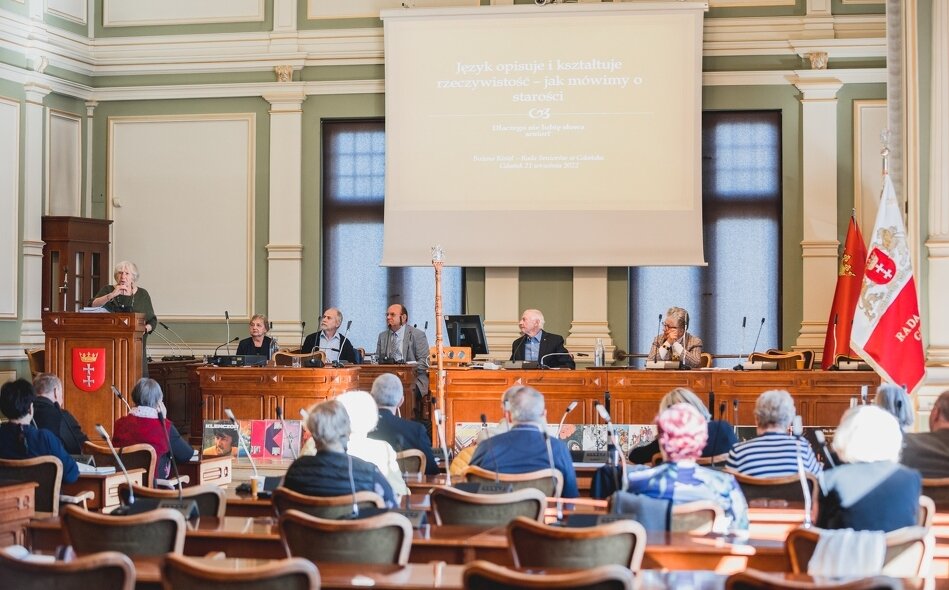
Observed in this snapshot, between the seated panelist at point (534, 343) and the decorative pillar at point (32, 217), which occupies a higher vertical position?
the decorative pillar at point (32, 217)

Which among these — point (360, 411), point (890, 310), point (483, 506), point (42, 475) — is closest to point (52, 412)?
point (42, 475)

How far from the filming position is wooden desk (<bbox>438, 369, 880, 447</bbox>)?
28.6ft

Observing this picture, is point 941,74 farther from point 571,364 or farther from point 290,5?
point 290,5

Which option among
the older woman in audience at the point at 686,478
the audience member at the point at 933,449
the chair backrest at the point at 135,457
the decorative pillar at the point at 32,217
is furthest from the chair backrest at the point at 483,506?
the decorative pillar at the point at 32,217

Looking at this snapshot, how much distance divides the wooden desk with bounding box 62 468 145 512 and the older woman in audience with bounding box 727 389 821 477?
2.91 metres

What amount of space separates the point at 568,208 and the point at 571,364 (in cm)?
215

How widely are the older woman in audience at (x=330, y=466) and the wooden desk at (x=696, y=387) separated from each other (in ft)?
14.9

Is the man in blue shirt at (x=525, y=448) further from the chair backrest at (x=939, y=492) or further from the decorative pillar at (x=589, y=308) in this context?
the decorative pillar at (x=589, y=308)

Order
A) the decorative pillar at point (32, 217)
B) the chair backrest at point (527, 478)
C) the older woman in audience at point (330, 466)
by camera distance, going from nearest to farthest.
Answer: the older woman in audience at point (330, 466)
the chair backrest at point (527, 478)
the decorative pillar at point (32, 217)

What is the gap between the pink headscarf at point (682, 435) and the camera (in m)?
4.04

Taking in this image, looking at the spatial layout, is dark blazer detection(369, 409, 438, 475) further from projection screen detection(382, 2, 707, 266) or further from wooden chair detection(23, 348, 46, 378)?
wooden chair detection(23, 348, 46, 378)

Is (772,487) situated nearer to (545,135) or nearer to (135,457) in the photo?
(135,457)

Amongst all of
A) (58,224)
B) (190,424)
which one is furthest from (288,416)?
(58,224)

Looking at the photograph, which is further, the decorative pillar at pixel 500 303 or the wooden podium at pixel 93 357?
the decorative pillar at pixel 500 303
